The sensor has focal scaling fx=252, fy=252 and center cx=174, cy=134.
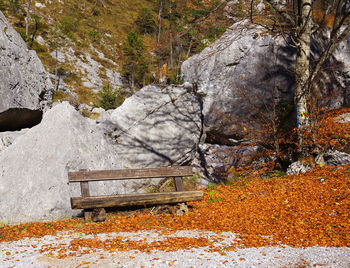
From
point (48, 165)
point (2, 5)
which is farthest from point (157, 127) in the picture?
point (2, 5)

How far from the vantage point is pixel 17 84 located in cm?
823

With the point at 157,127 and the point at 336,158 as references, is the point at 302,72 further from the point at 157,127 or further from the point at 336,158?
the point at 157,127

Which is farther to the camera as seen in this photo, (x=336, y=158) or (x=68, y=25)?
(x=68, y=25)

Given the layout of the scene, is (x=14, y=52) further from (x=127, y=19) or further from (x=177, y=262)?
(x=127, y=19)

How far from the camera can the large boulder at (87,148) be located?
19.1 ft

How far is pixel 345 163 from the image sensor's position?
7910 millimetres

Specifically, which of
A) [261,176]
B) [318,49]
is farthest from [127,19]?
[261,176]

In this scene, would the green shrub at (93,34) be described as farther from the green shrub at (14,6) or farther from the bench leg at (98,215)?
the bench leg at (98,215)

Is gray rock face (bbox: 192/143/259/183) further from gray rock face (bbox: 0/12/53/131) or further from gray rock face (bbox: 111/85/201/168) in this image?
gray rock face (bbox: 0/12/53/131)

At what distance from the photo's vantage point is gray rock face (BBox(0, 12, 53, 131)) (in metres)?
7.82

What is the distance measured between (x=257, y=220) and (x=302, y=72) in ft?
18.0

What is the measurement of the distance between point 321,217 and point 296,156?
15.6 feet

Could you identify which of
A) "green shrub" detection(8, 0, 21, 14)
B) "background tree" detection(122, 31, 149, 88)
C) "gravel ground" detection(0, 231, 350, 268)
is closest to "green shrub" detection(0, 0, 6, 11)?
"green shrub" detection(8, 0, 21, 14)

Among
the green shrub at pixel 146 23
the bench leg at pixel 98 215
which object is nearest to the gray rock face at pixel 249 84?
the bench leg at pixel 98 215
